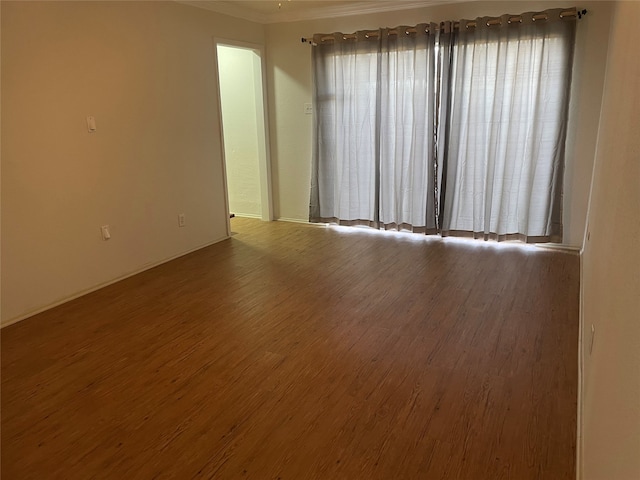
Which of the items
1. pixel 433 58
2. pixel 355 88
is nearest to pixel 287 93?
pixel 355 88

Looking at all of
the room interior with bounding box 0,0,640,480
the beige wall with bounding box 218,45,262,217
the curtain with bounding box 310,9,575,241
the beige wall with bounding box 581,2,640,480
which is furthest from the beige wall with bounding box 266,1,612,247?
the beige wall with bounding box 581,2,640,480

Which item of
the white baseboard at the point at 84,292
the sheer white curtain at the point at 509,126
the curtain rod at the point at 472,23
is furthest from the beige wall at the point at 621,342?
the white baseboard at the point at 84,292

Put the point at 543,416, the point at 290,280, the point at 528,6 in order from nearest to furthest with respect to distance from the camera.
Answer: the point at 543,416, the point at 290,280, the point at 528,6

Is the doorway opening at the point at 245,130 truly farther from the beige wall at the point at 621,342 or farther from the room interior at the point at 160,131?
the beige wall at the point at 621,342

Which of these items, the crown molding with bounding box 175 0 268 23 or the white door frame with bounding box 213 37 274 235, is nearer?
the crown molding with bounding box 175 0 268 23

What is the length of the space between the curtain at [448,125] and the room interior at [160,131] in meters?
0.19

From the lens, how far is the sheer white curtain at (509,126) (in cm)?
411

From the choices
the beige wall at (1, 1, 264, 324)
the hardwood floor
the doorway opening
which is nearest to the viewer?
the hardwood floor

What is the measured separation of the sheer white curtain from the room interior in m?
0.16

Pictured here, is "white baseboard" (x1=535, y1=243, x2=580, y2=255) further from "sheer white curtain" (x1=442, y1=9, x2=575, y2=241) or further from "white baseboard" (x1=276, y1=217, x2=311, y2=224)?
"white baseboard" (x1=276, y1=217, x2=311, y2=224)

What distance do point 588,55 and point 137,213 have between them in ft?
14.1

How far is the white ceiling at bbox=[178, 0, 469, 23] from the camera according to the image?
4.62 m

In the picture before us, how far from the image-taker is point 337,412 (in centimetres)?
214

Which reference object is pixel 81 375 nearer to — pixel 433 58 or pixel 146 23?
pixel 146 23
